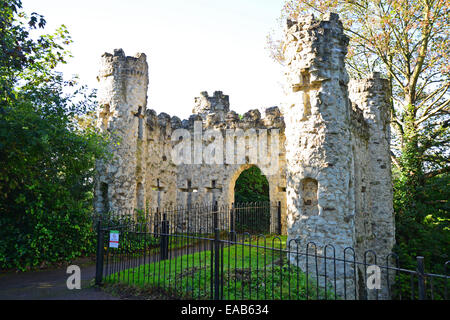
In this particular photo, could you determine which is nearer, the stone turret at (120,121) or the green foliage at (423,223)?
the green foliage at (423,223)

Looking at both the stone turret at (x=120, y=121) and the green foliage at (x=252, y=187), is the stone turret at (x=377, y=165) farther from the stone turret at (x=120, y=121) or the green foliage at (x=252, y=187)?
the green foliage at (x=252, y=187)

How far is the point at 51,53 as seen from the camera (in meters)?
9.02

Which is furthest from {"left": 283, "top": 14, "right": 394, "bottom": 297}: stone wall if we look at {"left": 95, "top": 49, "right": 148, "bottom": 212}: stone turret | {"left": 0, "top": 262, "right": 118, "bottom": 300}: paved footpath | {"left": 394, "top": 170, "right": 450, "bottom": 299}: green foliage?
{"left": 95, "top": 49, "right": 148, "bottom": 212}: stone turret

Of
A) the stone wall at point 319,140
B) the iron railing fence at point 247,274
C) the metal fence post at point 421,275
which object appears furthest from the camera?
the stone wall at point 319,140

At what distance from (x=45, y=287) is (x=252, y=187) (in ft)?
43.8

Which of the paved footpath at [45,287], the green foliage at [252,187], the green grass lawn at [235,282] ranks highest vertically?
the green foliage at [252,187]

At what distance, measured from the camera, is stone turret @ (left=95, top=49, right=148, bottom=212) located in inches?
451

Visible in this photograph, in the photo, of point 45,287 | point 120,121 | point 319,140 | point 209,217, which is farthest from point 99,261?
point 209,217

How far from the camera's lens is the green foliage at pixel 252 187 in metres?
19.1

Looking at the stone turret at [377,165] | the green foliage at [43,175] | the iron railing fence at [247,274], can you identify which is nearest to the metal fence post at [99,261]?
the iron railing fence at [247,274]

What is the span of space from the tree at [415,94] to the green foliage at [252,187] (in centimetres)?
693

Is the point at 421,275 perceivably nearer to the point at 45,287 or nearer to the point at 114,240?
the point at 114,240

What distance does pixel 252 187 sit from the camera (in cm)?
1942
